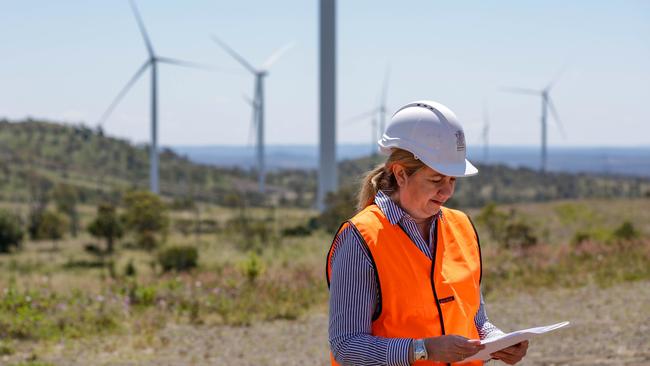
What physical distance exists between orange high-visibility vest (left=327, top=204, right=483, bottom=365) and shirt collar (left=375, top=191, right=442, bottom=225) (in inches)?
0.8

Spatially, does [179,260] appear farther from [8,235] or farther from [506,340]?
[506,340]

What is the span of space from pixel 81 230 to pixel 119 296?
80.0ft

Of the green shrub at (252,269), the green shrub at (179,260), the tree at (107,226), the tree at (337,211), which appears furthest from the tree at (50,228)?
the green shrub at (252,269)

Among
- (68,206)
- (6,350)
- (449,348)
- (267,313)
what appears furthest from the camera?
(68,206)

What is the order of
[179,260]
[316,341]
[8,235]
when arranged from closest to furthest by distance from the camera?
1. [316,341]
2. [179,260]
3. [8,235]

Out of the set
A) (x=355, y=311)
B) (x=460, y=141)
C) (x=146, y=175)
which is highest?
(x=146, y=175)

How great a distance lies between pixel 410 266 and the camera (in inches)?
97.2

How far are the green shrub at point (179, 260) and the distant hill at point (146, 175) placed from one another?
3630cm

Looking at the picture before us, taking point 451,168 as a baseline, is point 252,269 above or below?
below

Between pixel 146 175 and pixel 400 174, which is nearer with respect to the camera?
pixel 400 174

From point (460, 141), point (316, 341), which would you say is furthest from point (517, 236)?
point (460, 141)

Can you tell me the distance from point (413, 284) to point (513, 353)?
18.1 inches

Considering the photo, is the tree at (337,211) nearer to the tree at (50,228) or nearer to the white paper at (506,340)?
the tree at (50,228)

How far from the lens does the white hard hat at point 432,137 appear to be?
2535mm
